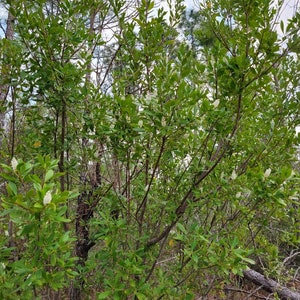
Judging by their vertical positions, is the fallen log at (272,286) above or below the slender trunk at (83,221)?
below

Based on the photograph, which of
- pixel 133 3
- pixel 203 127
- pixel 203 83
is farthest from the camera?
pixel 133 3

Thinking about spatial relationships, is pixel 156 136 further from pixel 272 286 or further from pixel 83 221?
pixel 272 286

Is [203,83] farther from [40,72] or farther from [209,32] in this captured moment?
[40,72]

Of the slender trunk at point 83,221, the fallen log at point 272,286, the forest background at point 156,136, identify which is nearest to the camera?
the forest background at point 156,136

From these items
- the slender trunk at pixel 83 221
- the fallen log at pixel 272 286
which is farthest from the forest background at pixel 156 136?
the fallen log at pixel 272 286

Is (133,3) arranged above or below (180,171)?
above

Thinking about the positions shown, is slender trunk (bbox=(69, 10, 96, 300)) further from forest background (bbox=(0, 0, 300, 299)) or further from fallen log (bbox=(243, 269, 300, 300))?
fallen log (bbox=(243, 269, 300, 300))

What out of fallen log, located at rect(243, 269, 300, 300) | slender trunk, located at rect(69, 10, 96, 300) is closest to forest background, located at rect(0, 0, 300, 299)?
slender trunk, located at rect(69, 10, 96, 300)

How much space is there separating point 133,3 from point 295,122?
2106 millimetres

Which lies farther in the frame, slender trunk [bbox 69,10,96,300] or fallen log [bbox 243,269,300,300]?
fallen log [bbox 243,269,300,300]

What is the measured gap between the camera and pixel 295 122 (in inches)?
81.4

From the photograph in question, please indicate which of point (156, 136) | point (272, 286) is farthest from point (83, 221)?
point (272, 286)

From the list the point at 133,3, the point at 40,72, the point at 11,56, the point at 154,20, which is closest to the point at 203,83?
the point at 154,20

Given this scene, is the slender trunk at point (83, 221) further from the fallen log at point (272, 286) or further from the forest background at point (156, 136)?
the fallen log at point (272, 286)
